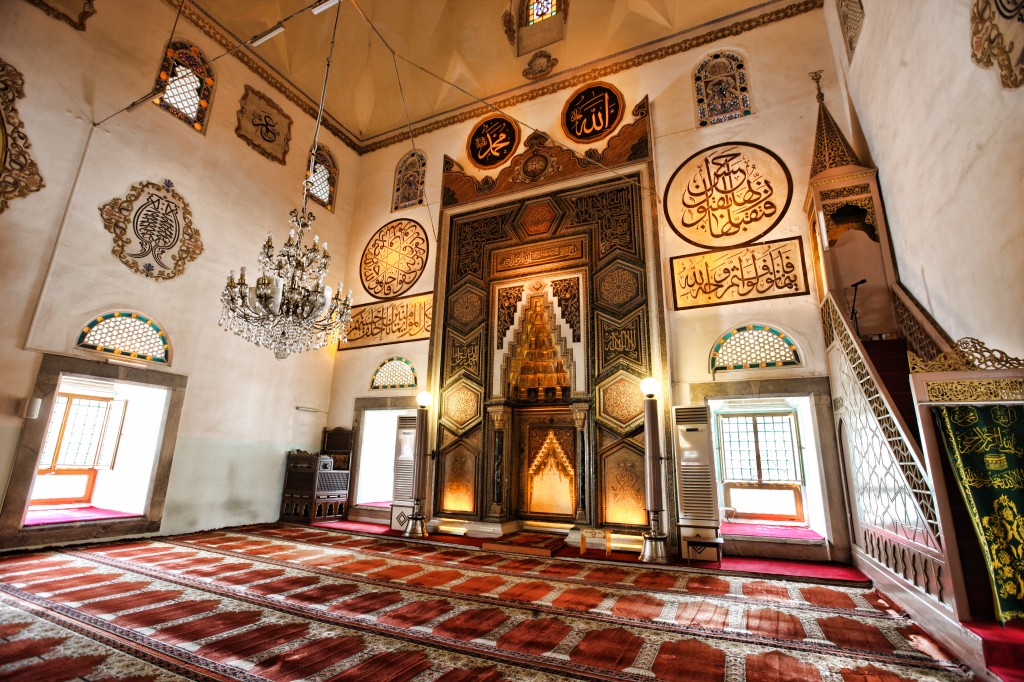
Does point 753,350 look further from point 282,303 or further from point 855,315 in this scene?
point 282,303

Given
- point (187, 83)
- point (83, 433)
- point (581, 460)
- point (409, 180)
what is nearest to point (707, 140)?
point (581, 460)

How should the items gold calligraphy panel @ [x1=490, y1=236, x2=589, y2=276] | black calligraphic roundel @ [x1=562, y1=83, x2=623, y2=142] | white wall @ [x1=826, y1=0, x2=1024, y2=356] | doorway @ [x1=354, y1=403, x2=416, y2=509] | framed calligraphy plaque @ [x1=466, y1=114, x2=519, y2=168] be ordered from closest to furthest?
white wall @ [x1=826, y1=0, x2=1024, y2=356] → gold calligraphy panel @ [x1=490, y1=236, x2=589, y2=276] → black calligraphic roundel @ [x1=562, y1=83, x2=623, y2=142] → doorway @ [x1=354, y1=403, x2=416, y2=509] → framed calligraphy plaque @ [x1=466, y1=114, x2=519, y2=168]

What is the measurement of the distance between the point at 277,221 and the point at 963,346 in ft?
23.9

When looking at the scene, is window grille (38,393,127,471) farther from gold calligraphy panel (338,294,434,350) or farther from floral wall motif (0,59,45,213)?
gold calligraphy panel (338,294,434,350)

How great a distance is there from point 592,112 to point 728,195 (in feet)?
7.44

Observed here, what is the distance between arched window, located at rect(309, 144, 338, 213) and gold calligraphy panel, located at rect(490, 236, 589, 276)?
303cm

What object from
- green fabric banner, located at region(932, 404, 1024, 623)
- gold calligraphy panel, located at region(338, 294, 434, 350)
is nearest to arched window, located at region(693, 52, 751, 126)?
gold calligraphy panel, located at region(338, 294, 434, 350)

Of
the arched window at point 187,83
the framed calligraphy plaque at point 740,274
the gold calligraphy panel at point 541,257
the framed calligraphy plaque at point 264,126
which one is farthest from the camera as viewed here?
the framed calligraphy plaque at point 264,126

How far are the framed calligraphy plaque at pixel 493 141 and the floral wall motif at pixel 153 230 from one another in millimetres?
3887

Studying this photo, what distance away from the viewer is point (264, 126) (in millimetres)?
6598

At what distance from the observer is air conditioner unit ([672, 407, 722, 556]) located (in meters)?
4.42

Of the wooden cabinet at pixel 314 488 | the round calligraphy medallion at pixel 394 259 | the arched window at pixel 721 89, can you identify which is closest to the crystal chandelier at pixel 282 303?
the wooden cabinet at pixel 314 488

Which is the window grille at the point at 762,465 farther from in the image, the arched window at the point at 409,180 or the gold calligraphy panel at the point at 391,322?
the arched window at the point at 409,180

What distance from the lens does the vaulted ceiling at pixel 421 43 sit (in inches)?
239
